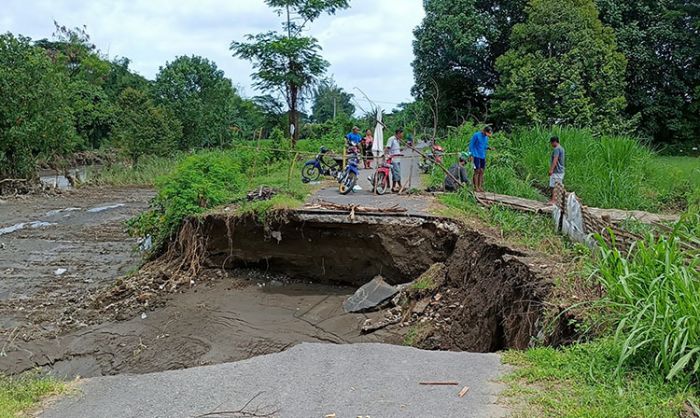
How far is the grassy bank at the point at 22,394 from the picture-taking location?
369 centimetres

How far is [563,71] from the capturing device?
1978 cm

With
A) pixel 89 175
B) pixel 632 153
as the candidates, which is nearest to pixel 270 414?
pixel 632 153

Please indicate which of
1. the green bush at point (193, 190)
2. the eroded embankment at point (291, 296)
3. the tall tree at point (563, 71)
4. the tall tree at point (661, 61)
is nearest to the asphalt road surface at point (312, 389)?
the eroded embankment at point (291, 296)

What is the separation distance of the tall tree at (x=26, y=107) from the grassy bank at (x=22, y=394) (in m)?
23.3

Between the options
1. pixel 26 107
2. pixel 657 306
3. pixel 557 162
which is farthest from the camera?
pixel 26 107

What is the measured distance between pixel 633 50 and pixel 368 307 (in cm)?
2152

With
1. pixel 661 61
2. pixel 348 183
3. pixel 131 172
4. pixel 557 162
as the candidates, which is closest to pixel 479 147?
pixel 557 162

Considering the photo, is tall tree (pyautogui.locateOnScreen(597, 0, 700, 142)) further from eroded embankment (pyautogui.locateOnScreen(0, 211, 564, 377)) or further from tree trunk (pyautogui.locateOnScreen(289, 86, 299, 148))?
eroded embankment (pyautogui.locateOnScreen(0, 211, 564, 377))

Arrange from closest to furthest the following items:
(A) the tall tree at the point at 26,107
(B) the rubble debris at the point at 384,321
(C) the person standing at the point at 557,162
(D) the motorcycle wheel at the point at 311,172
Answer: (B) the rubble debris at the point at 384,321
(C) the person standing at the point at 557,162
(D) the motorcycle wheel at the point at 311,172
(A) the tall tree at the point at 26,107

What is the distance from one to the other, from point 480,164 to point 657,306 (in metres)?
8.45

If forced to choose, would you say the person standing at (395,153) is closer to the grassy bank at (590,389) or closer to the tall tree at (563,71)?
the tall tree at (563,71)

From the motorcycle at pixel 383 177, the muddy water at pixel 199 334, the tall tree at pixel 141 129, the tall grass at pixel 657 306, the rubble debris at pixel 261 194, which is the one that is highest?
the tall tree at pixel 141 129

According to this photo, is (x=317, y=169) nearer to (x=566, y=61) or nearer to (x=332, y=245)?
(x=332, y=245)

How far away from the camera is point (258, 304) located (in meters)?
9.89
